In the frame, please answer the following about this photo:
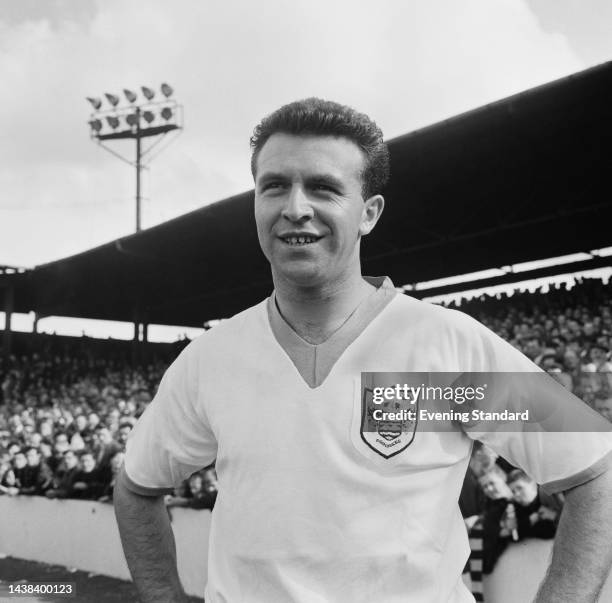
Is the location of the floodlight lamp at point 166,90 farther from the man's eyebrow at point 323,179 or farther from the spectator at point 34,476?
the man's eyebrow at point 323,179

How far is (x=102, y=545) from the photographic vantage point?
8.28 meters

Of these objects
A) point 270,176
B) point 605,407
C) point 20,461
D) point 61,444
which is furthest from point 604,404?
point 20,461

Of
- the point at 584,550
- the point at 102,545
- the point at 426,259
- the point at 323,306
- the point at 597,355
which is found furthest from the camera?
the point at 426,259

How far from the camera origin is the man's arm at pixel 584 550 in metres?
1.42

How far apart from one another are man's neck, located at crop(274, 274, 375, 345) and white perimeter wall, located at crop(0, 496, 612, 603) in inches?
128

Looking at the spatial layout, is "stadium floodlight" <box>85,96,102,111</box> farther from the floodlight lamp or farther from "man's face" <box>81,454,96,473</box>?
"man's face" <box>81,454,96,473</box>

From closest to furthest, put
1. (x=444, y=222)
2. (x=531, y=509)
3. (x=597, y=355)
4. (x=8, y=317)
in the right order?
(x=531, y=509), (x=597, y=355), (x=444, y=222), (x=8, y=317)

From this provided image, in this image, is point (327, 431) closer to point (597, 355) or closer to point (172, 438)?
point (172, 438)

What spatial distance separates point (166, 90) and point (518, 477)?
2470cm

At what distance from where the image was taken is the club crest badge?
1508mm

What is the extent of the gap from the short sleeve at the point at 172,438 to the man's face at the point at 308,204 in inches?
13.4

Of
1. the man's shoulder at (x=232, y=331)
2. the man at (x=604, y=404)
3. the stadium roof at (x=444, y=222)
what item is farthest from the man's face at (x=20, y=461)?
the man's shoulder at (x=232, y=331)

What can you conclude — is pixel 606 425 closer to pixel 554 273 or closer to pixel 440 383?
pixel 440 383

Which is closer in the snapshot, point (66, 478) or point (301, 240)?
point (301, 240)
